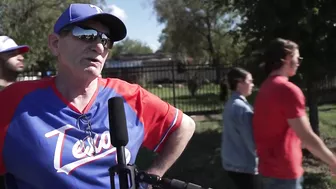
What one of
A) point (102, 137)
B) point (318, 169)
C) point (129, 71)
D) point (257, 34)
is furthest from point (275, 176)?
point (129, 71)

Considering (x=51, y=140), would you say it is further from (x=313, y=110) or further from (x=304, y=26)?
(x=313, y=110)

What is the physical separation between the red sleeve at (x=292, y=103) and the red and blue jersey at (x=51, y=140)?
1880 millimetres

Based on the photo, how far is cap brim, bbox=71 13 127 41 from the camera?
2.27 metres

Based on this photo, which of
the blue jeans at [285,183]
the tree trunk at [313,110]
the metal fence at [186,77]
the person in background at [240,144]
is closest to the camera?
the blue jeans at [285,183]

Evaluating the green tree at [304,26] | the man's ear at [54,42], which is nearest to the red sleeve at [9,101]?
the man's ear at [54,42]

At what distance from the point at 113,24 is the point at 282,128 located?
2.14 meters

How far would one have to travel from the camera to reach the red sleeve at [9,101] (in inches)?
85.2

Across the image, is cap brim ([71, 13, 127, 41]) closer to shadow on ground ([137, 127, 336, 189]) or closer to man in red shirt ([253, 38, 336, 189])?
man in red shirt ([253, 38, 336, 189])

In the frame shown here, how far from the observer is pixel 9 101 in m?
2.23

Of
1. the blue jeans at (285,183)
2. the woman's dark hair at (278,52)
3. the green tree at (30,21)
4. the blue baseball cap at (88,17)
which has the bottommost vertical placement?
the blue jeans at (285,183)

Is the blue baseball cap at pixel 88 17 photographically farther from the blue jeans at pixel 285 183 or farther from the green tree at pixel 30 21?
the green tree at pixel 30 21

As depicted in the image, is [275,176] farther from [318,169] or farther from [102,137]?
[318,169]

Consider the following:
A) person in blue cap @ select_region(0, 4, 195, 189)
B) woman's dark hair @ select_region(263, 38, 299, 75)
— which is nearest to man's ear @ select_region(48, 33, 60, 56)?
person in blue cap @ select_region(0, 4, 195, 189)

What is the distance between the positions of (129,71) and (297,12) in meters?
9.81
